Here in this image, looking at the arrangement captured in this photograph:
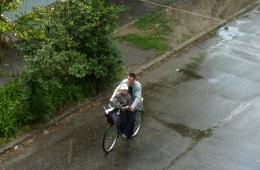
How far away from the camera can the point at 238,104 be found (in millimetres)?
14742

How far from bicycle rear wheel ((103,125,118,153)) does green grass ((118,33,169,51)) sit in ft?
18.5

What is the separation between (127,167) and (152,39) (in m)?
6.94

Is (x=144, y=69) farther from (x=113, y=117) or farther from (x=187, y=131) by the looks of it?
(x=113, y=117)

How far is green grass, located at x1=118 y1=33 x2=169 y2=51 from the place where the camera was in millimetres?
17266

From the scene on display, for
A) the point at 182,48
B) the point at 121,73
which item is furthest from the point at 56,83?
the point at 182,48

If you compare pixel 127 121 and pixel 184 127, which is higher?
pixel 127 121

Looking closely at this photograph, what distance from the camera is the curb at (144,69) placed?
12136 millimetres

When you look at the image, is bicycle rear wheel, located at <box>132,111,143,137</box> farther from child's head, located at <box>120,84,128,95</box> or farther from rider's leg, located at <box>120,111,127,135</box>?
child's head, located at <box>120,84,128,95</box>

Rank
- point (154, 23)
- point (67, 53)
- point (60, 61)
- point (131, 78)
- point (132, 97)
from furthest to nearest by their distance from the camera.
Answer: point (154, 23) → point (67, 53) → point (60, 61) → point (132, 97) → point (131, 78)

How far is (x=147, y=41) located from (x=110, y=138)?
616cm

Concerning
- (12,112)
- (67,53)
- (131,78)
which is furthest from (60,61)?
→ (131,78)

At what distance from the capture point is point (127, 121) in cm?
1204

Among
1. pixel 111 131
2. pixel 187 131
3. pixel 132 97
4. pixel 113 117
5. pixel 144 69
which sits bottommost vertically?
pixel 187 131

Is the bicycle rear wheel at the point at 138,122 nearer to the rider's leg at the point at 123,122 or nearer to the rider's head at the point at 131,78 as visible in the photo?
the rider's leg at the point at 123,122
